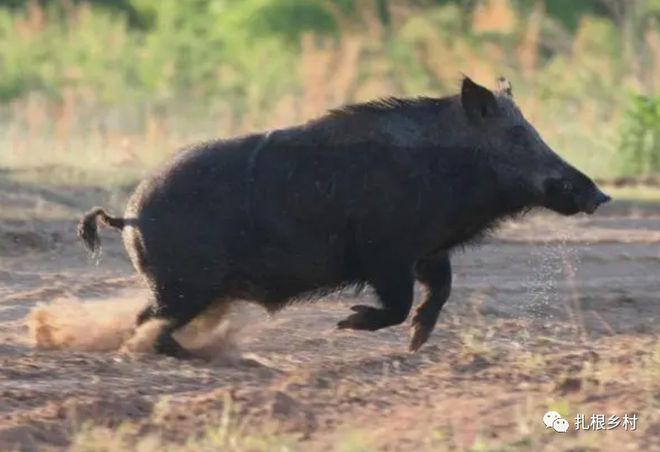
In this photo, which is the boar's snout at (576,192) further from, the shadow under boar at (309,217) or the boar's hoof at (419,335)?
the boar's hoof at (419,335)

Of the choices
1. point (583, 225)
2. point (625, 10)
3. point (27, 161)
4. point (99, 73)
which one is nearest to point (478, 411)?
point (583, 225)

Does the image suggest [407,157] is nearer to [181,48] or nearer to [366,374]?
[366,374]

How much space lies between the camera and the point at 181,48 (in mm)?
24719

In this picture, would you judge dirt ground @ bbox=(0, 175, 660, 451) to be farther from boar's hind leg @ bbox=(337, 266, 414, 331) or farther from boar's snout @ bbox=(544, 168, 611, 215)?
boar's snout @ bbox=(544, 168, 611, 215)

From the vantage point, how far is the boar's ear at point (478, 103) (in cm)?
828

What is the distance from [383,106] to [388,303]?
3.11ft

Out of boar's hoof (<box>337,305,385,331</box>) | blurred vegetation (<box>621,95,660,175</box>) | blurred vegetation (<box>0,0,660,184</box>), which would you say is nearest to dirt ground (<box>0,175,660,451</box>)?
boar's hoof (<box>337,305,385,331</box>)

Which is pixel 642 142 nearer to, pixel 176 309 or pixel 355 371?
pixel 176 309

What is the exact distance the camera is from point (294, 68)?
23047mm

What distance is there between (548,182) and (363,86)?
11.5 meters

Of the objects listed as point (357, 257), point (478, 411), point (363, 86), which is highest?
point (363, 86)

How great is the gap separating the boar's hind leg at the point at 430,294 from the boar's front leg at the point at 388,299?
216mm

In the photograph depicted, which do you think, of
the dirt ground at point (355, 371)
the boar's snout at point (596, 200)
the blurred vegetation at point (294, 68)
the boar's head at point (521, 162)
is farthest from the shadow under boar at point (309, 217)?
the blurred vegetation at point (294, 68)

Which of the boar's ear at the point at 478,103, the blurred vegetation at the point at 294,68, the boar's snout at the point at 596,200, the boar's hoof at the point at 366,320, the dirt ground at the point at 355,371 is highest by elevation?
the blurred vegetation at the point at 294,68
